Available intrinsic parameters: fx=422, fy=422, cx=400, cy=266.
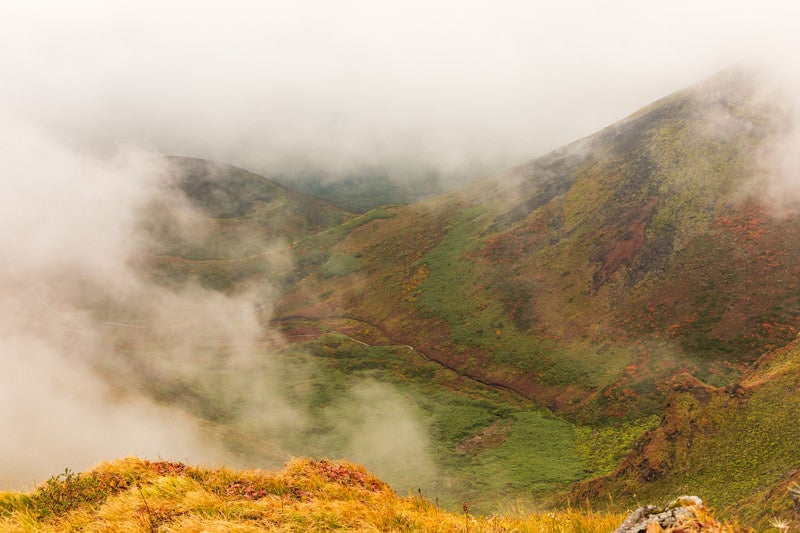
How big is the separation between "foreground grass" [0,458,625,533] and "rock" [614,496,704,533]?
1.16 meters

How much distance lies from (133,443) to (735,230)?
114 meters

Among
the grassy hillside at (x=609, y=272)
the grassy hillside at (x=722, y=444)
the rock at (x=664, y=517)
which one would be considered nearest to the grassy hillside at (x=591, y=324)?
the grassy hillside at (x=722, y=444)

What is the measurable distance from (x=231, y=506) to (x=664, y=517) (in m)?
10.0

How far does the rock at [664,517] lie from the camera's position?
25.0 feet

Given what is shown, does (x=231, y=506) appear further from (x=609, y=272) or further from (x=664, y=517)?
(x=609, y=272)

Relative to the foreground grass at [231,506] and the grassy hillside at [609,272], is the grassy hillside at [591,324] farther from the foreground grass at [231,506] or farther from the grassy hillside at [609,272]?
the foreground grass at [231,506]

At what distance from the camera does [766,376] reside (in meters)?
34.5

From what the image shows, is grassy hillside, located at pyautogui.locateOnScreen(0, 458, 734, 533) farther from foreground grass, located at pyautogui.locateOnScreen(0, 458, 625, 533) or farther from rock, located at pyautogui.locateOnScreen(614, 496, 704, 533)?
rock, located at pyautogui.locateOnScreen(614, 496, 704, 533)

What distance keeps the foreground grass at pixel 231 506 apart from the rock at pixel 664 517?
3.79ft

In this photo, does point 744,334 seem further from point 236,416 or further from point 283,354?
point 283,354

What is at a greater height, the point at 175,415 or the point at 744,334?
the point at 175,415

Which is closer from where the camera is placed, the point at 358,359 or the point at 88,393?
the point at 88,393

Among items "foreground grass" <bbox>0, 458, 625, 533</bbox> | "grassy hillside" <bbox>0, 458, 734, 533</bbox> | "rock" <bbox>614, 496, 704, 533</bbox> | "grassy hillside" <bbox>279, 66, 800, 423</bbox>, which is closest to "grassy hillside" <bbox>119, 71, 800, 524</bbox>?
"grassy hillside" <bbox>279, 66, 800, 423</bbox>

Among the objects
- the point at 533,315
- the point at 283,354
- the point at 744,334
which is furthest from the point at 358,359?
the point at 744,334
